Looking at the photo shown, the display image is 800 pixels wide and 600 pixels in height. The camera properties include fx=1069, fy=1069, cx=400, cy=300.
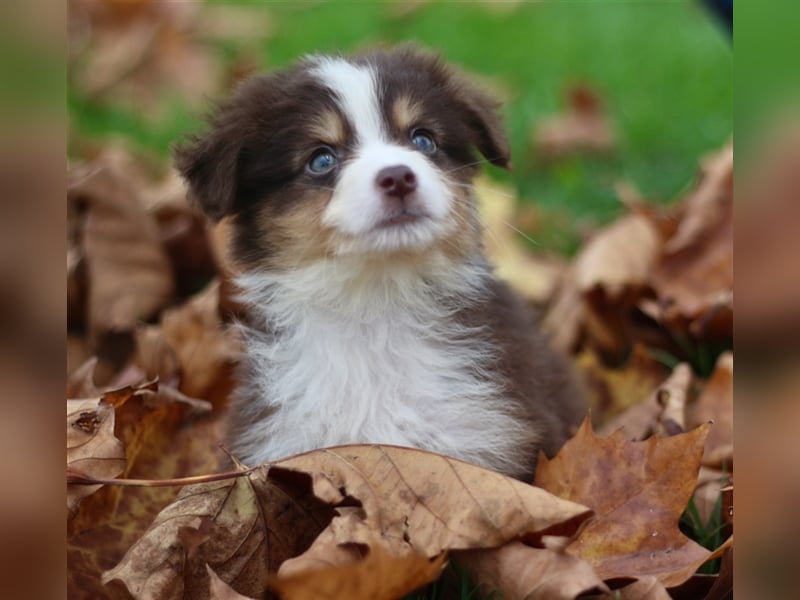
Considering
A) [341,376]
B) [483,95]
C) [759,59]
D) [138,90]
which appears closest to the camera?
[759,59]

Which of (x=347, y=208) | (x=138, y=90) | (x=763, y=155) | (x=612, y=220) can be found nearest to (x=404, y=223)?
(x=347, y=208)

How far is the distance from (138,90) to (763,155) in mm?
7826

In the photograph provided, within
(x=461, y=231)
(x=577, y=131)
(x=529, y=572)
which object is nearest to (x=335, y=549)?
(x=529, y=572)

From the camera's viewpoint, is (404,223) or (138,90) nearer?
(404,223)

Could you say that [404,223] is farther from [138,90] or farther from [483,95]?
[138,90]

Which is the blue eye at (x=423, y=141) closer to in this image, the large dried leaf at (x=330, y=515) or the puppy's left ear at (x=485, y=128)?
the puppy's left ear at (x=485, y=128)

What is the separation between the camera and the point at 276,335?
11.3ft

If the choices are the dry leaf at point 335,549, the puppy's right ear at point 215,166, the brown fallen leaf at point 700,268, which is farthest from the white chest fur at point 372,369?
the brown fallen leaf at point 700,268

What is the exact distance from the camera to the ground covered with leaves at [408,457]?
268 centimetres

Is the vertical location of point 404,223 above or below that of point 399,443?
above

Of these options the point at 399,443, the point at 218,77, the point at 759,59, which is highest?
the point at 759,59

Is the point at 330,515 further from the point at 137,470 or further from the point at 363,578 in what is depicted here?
the point at 137,470

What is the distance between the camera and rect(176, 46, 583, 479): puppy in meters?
3.19

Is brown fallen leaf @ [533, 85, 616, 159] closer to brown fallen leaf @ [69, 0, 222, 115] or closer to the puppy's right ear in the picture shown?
brown fallen leaf @ [69, 0, 222, 115]
